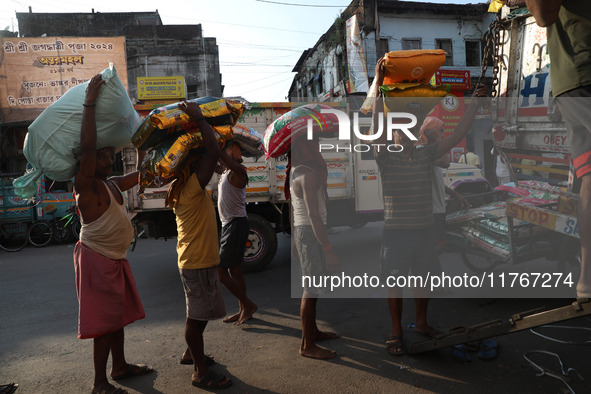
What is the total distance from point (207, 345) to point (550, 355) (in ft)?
8.77

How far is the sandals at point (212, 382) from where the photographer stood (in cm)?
300

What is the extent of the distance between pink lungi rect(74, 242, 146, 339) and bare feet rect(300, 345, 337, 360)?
1.36 m

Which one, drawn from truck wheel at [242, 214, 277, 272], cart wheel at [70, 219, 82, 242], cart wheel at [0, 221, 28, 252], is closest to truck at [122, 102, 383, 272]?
truck wheel at [242, 214, 277, 272]

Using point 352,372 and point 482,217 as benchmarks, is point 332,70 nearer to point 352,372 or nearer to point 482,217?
point 482,217

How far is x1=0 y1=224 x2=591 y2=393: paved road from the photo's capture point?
9.71 feet

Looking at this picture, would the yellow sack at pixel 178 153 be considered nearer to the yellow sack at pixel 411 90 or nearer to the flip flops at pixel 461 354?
the yellow sack at pixel 411 90

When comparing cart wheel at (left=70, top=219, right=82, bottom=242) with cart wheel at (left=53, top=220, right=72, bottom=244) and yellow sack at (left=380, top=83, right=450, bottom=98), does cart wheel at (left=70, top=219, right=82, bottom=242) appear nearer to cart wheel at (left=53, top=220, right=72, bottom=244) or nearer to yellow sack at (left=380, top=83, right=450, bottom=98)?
cart wheel at (left=53, top=220, right=72, bottom=244)

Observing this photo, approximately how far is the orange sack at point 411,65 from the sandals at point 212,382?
7.84 feet

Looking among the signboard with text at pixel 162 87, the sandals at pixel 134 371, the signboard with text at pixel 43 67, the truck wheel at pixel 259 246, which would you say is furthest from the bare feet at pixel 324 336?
the signboard with text at pixel 162 87

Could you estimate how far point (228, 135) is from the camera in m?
3.44

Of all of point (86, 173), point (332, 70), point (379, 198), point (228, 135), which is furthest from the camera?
point (332, 70)

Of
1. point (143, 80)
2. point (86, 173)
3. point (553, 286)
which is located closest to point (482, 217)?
point (553, 286)

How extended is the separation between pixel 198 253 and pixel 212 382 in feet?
2.90

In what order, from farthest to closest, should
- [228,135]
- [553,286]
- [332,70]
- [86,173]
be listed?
[332,70] → [553,286] → [228,135] → [86,173]
